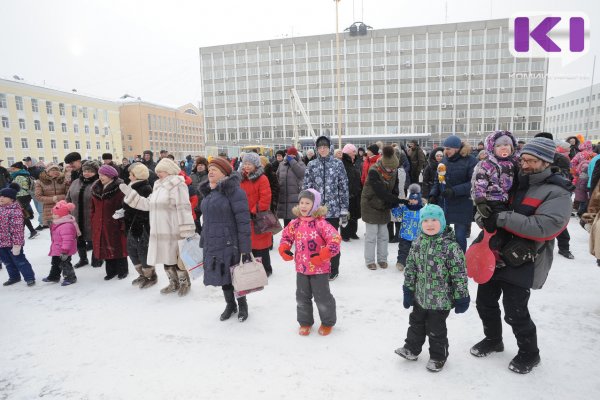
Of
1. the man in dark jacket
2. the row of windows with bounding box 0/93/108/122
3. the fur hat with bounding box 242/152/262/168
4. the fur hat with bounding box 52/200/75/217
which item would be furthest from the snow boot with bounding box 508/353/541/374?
the row of windows with bounding box 0/93/108/122

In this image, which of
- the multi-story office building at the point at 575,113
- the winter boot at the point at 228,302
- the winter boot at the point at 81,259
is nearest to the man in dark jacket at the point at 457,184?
the winter boot at the point at 228,302

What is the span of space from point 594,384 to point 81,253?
23.4 feet

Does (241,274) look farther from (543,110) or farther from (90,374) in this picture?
(543,110)

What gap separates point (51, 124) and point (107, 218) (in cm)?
5652

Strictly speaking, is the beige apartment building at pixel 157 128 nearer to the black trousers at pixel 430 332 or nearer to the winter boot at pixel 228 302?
the winter boot at pixel 228 302

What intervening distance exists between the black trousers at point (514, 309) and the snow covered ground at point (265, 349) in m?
0.26

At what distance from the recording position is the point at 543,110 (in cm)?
5894

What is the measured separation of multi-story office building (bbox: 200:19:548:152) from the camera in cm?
5894

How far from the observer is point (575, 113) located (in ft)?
277

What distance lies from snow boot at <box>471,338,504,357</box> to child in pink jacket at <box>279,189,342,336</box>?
Answer: 1283 millimetres

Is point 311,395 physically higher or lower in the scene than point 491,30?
lower

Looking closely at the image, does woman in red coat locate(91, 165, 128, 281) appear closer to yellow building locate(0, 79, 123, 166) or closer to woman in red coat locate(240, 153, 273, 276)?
woman in red coat locate(240, 153, 273, 276)

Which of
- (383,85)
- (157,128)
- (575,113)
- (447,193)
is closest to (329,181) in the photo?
(447,193)

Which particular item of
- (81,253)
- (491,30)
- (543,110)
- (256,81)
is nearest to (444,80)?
(491,30)
